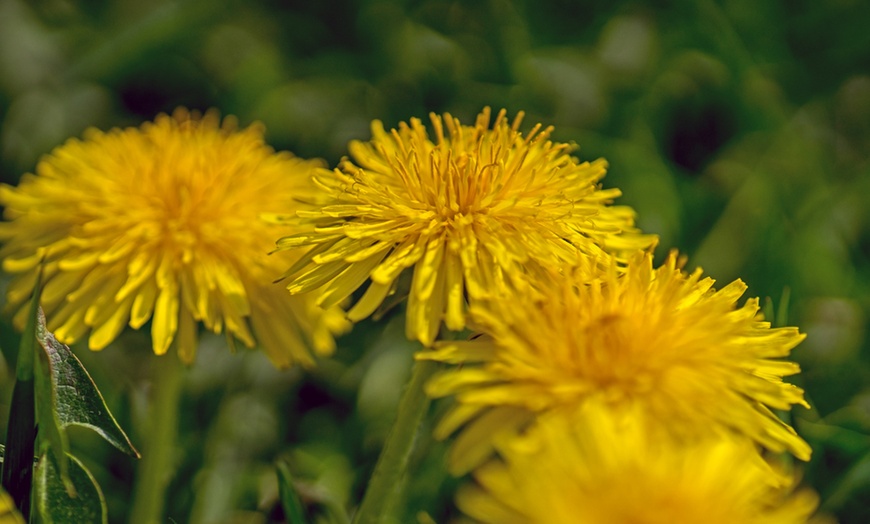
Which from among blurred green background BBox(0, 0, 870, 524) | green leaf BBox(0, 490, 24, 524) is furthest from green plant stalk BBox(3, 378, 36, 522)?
blurred green background BBox(0, 0, 870, 524)

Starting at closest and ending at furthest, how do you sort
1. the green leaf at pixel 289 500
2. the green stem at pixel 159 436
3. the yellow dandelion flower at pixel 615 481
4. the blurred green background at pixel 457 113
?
the yellow dandelion flower at pixel 615 481 → the green leaf at pixel 289 500 → the green stem at pixel 159 436 → the blurred green background at pixel 457 113

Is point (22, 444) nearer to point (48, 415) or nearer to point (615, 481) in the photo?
point (48, 415)

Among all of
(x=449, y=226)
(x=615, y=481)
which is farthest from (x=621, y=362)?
(x=449, y=226)

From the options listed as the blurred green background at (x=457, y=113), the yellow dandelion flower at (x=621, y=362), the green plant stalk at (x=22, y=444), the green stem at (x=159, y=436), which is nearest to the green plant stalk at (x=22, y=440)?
the green plant stalk at (x=22, y=444)

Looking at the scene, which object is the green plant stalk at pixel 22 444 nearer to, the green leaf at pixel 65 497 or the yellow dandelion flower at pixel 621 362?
the green leaf at pixel 65 497

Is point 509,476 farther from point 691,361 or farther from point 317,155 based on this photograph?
point 317,155
